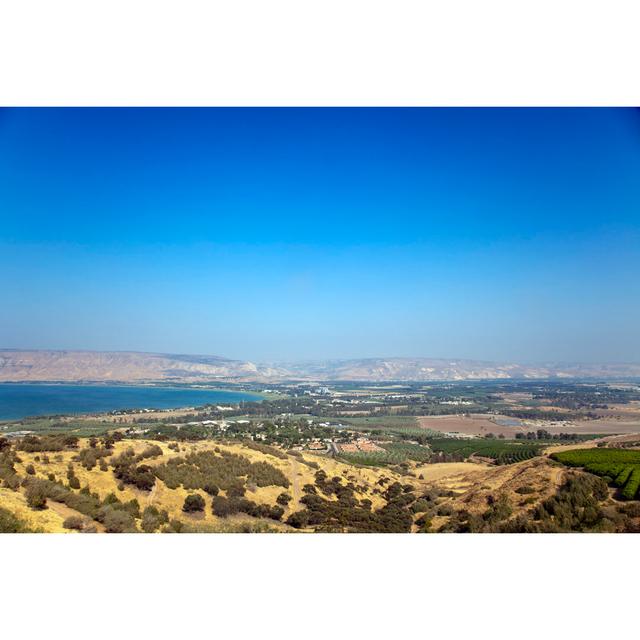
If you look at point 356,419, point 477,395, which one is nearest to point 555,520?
point 356,419

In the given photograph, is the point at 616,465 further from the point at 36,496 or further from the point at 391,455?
the point at 391,455

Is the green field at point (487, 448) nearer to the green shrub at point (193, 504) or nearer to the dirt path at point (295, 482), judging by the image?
the dirt path at point (295, 482)

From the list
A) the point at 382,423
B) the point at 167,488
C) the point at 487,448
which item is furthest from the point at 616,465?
the point at 382,423

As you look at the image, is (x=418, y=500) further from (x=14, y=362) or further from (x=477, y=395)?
(x=14, y=362)

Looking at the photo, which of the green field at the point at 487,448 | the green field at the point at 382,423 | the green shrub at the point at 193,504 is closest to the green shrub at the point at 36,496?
the green shrub at the point at 193,504

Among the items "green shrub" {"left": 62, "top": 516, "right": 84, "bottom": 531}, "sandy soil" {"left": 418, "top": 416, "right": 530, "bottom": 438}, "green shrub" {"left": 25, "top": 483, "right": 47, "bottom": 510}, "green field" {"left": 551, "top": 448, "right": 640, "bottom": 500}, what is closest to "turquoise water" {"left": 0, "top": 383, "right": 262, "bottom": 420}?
"sandy soil" {"left": 418, "top": 416, "right": 530, "bottom": 438}
